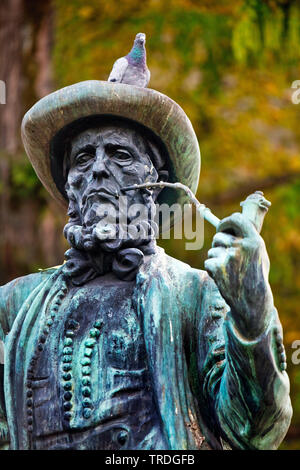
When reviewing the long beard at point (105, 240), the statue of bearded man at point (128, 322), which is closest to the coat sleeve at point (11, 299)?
the statue of bearded man at point (128, 322)

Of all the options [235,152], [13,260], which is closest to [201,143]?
[235,152]

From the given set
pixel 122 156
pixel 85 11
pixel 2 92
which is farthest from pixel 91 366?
pixel 85 11

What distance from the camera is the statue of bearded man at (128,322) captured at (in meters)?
4.26

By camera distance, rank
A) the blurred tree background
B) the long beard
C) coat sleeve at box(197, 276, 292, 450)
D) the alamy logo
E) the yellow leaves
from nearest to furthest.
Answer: coat sleeve at box(197, 276, 292, 450) → the long beard → the alamy logo → the blurred tree background → the yellow leaves

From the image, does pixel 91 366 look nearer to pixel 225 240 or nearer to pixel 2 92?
pixel 225 240

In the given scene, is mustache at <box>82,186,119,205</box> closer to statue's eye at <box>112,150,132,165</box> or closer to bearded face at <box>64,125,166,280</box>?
bearded face at <box>64,125,166,280</box>

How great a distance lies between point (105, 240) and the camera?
4.72m

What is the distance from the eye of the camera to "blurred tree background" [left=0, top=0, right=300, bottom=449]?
33.2 ft

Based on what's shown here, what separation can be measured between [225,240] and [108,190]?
2.72ft

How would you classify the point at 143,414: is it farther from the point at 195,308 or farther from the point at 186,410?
the point at 195,308

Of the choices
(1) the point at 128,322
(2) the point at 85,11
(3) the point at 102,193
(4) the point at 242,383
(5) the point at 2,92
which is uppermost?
(2) the point at 85,11

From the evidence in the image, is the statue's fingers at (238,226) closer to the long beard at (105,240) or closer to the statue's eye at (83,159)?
the long beard at (105,240)

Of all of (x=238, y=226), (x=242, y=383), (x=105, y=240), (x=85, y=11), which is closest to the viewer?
(x=238, y=226)

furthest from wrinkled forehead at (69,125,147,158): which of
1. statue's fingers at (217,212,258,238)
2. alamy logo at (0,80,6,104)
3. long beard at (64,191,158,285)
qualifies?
alamy logo at (0,80,6,104)
